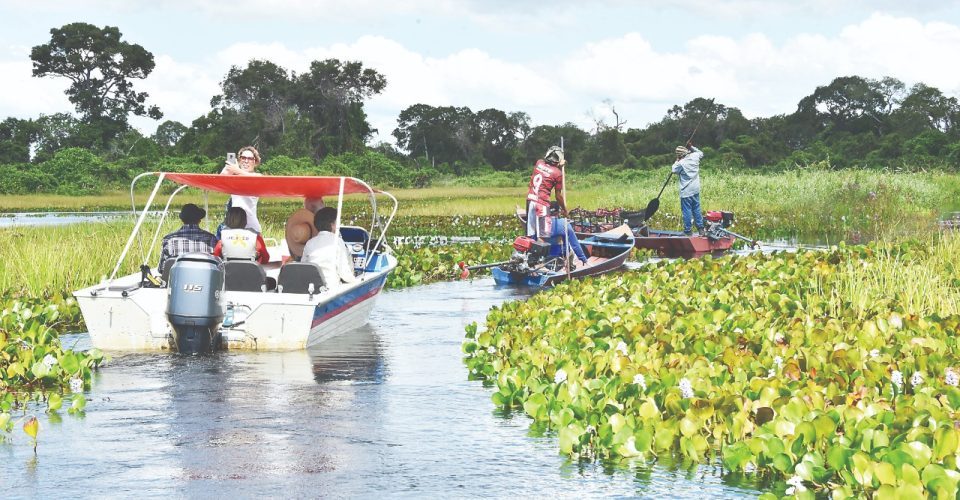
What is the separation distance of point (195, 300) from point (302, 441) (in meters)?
3.21

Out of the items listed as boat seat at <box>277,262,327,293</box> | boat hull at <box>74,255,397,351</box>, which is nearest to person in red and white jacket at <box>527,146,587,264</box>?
boat seat at <box>277,262,327,293</box>

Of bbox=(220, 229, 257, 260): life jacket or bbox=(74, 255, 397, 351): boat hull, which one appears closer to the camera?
bbox=(74, 255, 397, 351): boat hull

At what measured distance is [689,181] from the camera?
2462cm

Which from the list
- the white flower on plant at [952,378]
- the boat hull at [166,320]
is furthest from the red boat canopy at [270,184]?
the white flower on plant at [952,378]

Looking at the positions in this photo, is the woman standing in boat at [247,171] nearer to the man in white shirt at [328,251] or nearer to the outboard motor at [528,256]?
the man in white shirt at [328,251]

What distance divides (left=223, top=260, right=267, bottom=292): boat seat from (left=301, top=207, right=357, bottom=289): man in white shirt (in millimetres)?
820

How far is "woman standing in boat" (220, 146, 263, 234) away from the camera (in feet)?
45.4

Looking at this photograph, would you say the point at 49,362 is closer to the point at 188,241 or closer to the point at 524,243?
the point at 188,241

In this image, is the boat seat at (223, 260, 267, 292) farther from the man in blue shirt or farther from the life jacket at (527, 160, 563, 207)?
the man in blue shirt

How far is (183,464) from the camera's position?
7.64 meters

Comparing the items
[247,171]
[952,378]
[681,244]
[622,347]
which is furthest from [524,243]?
[952,378]

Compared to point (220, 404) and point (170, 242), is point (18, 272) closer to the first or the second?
point (170, 242)

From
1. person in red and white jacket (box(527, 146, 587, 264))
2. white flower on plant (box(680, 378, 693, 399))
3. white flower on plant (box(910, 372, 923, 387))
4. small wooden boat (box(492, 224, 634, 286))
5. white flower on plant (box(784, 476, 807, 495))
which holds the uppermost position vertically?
person in red and white jacket (box(527, 146, 587, 264))

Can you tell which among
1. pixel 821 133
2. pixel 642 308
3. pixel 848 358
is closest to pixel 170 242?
pixel 642 308
